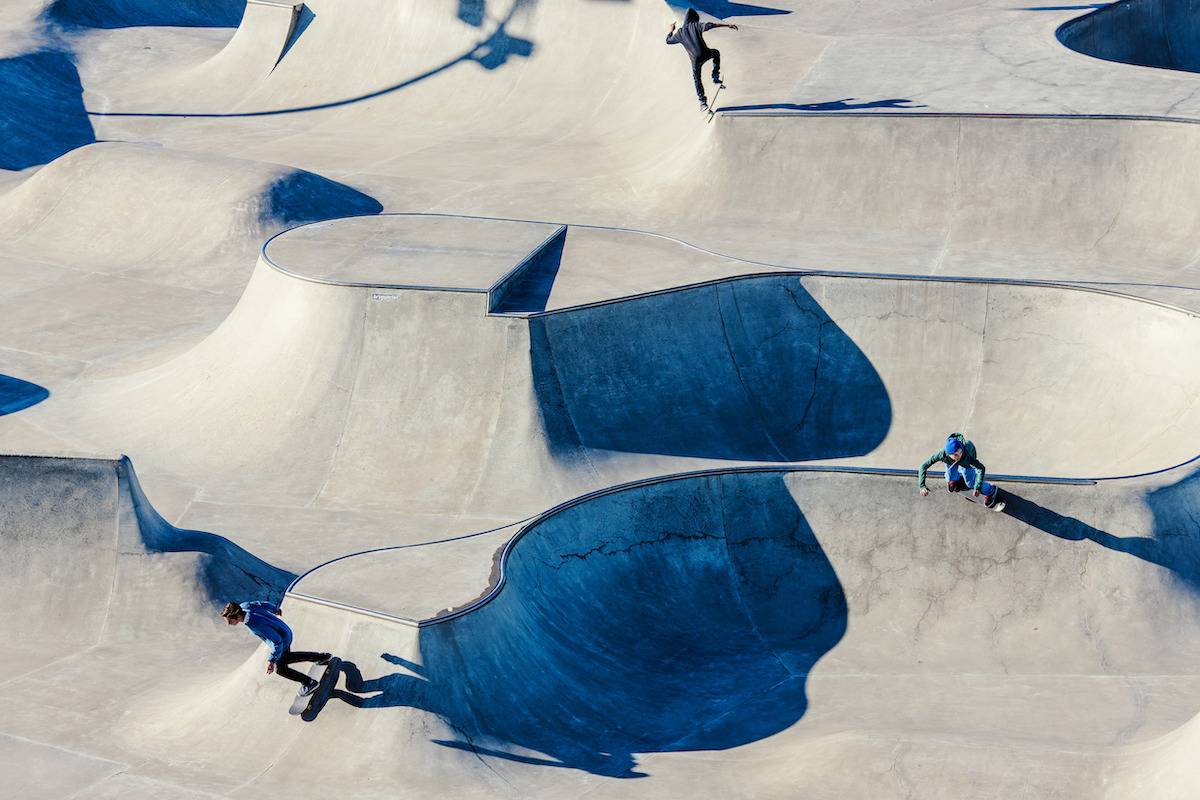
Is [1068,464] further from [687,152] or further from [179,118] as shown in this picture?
[179,118]

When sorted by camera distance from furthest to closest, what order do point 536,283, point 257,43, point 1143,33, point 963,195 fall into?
point 257,43 → point 1143,33 → point 963,195 → point 536,283

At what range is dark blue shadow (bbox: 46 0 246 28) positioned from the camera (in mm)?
31547

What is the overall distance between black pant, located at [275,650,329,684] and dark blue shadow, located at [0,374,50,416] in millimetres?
7875

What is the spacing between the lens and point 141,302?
20.6 metres

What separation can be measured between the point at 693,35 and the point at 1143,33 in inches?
373

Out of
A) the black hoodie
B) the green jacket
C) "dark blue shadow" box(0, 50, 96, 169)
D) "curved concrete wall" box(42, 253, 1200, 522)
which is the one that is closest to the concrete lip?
"curved concrete wall" box(42, 253, 1200, 522)

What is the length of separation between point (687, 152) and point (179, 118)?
11.4 metres

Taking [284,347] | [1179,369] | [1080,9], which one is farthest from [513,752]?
[1080,9]

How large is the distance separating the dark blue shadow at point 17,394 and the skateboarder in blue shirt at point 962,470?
35.0 feet

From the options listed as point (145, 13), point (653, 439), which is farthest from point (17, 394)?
point (145, 13)

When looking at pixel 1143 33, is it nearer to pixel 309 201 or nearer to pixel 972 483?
pixel 309 201

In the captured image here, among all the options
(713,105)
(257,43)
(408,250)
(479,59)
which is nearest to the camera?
(408,250)

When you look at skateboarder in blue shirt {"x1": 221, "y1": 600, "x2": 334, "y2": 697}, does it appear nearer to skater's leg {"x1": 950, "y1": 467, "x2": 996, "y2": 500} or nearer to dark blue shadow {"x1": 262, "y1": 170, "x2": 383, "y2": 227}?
skater's leg {"x1": 950, "y1": 467, "x2": 996, "y2": 500}

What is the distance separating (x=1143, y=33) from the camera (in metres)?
24.8
